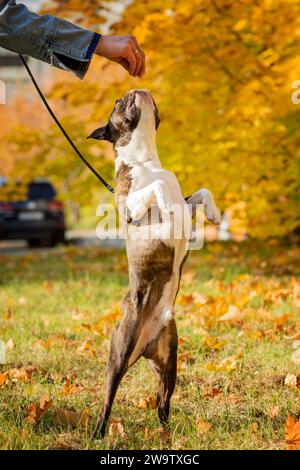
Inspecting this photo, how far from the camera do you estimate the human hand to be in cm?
269

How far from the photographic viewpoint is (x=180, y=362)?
3.92 metres

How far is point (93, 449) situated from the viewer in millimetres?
2555

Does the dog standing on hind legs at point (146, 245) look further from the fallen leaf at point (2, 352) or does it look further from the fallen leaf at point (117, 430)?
the fallen leaf at point (2, 352)

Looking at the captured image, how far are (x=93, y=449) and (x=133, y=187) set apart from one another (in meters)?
0.97

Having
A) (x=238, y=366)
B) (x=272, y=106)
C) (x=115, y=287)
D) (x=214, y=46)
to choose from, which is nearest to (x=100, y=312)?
(x=115, y=287)

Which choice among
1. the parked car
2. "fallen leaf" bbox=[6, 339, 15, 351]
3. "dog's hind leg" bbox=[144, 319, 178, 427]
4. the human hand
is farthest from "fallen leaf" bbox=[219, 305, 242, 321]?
the parked car

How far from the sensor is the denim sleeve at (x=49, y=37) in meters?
2.59

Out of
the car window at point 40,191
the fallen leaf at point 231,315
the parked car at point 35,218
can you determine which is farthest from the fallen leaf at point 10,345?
the car window at point 40,191

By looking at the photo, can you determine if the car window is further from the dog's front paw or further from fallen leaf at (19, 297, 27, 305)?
the dog's front paw

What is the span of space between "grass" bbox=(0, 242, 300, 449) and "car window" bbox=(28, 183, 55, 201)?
7475 millimetres

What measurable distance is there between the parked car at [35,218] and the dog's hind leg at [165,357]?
1183cm

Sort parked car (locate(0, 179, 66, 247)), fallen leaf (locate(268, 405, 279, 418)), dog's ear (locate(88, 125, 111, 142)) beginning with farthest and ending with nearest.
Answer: parked car (locate(0, 179, 66, 247)) → fallen leaf (locate(268, 405, 279, 418)) → dog's ear (locate(88, 125, 111, 142))
